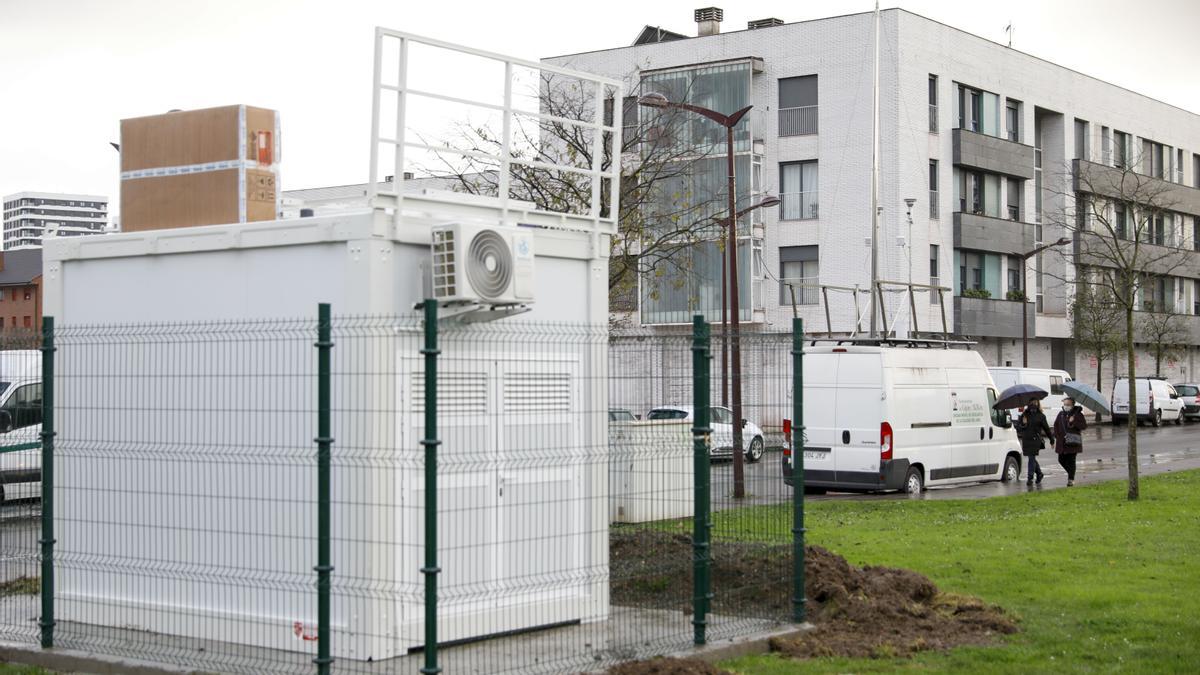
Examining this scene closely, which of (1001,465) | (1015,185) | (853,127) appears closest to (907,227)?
(853,127)

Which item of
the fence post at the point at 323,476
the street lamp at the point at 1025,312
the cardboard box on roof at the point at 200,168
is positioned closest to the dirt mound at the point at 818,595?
the fence post at the point at 323,476

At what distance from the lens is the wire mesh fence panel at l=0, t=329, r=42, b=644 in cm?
1009

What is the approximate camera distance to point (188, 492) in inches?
375

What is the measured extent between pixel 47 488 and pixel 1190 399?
182 feet

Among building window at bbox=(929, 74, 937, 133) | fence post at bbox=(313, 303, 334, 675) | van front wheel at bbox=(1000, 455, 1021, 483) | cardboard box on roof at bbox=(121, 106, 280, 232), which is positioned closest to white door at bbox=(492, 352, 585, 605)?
fence post at bbox=(313, 303, 334, 675)

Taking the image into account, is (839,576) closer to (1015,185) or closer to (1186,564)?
(1186,564)

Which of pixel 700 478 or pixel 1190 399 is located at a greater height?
pixel 700 478

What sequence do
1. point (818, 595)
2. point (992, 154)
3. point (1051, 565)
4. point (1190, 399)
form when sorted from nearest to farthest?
point (818, 595) → point (1051, 565) → point (992, 154) → point (1190, 399)

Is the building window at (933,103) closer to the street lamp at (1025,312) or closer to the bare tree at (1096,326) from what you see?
the street lamp at (1025,312)

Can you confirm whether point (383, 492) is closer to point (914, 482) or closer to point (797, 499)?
point (797, 499)

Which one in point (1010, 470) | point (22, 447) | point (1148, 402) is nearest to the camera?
point (22, 447)

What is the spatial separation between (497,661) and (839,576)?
3.58 meters

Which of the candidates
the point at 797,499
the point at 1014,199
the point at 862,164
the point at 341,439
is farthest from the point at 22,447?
the point at 1014,199

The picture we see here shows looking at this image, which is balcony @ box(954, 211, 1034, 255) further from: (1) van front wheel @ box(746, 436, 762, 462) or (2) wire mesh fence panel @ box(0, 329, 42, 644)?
(1) van front wheel @ box(746, 436, 762, 462)
